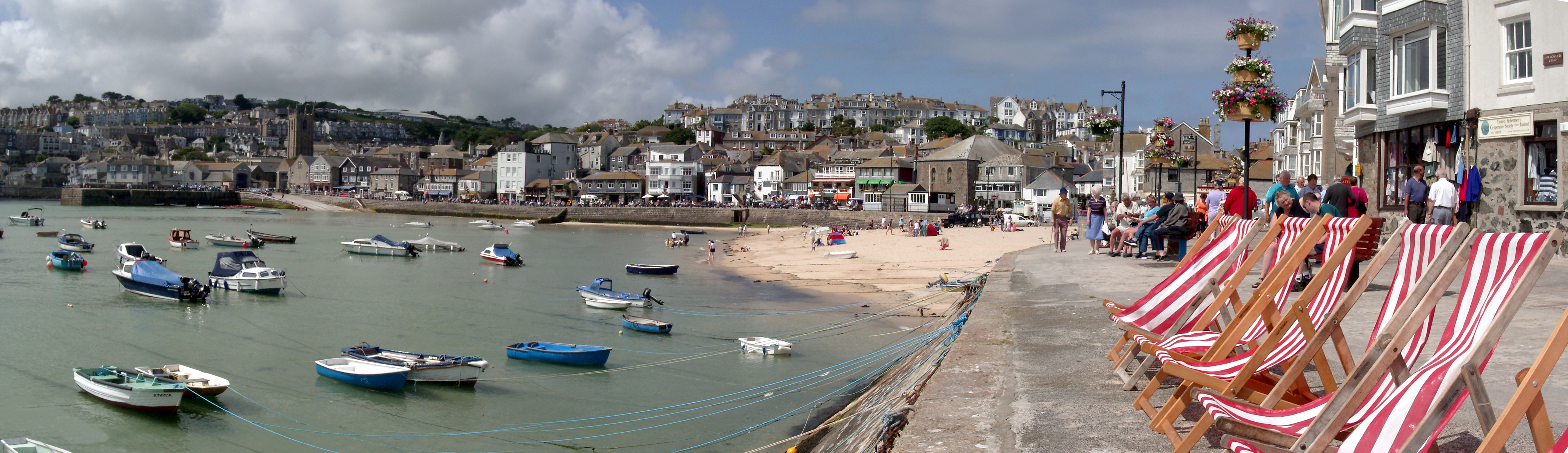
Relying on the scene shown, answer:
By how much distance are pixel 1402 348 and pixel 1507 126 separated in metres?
14.7

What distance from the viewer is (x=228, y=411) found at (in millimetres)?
13617

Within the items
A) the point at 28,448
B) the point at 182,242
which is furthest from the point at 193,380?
the point at 182,242

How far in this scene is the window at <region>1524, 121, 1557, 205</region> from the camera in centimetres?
1415

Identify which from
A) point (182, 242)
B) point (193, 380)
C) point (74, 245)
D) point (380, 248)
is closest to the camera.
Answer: point (193, 380)

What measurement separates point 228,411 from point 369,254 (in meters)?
33.8

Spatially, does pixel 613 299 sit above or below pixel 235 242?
below

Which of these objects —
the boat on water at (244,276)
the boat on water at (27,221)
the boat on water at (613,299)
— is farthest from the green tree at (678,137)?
the boat on water at (613,299)

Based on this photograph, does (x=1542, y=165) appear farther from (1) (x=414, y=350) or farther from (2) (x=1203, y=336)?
(1) (x=414, y=350)

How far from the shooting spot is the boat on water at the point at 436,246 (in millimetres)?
49094

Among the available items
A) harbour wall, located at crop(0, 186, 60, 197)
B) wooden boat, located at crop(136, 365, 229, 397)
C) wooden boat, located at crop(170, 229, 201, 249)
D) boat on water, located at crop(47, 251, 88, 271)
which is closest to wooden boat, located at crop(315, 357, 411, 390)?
wooden boat, located at crop(136, 365, 229, 397)

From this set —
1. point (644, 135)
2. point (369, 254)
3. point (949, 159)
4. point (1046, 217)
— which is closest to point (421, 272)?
point (369, 254)

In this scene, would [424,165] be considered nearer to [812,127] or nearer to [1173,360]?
[812,127]

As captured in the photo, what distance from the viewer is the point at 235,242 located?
1918 inches

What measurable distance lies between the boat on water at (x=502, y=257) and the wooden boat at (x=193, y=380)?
82.2ft
